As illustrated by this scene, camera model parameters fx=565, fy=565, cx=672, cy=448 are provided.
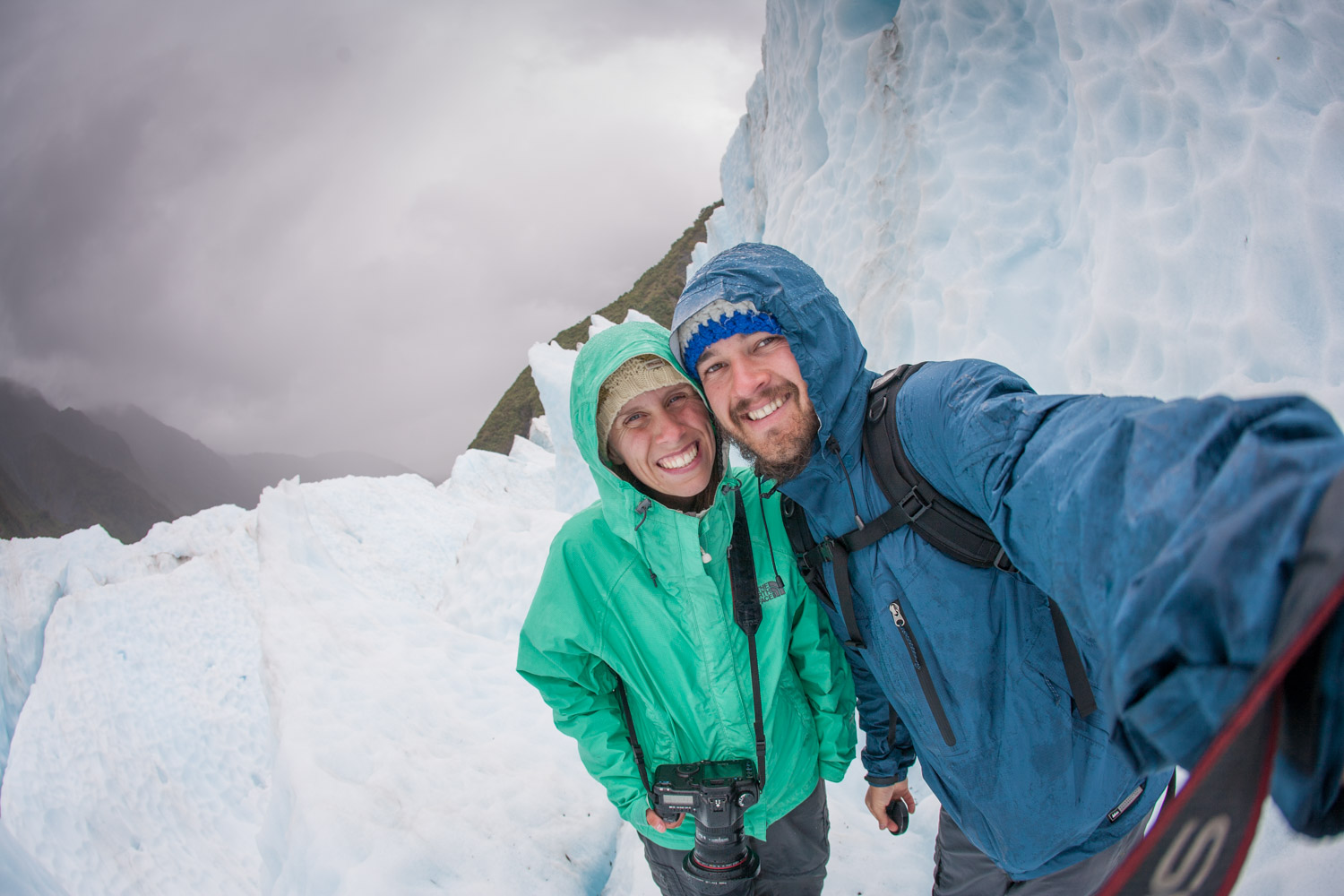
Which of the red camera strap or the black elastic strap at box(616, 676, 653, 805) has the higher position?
the red camera strap

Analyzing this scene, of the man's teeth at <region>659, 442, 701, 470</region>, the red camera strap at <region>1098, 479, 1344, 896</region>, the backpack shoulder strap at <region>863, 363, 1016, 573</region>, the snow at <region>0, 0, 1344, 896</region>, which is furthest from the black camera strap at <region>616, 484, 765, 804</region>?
the snow at <region>0, 0, 1344, 896</region>

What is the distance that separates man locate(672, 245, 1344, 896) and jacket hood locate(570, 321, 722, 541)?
0.39 feet

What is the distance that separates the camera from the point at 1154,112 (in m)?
2.45

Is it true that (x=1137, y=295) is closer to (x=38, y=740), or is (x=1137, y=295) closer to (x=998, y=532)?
(x=998, y=532)

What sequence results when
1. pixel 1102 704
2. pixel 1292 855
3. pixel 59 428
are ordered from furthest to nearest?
pixel 59 428
pixel 1292 855
pixel 1102 704

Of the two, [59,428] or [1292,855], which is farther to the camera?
[59,428]

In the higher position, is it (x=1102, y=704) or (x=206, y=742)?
Answer: (x=1102, y=704)

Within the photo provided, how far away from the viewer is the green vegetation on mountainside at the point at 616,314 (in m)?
29.9

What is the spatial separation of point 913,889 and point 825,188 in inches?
197

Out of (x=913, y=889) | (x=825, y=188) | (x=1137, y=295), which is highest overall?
(x=825, y=188)

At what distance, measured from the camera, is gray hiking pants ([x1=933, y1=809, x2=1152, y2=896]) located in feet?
5.04

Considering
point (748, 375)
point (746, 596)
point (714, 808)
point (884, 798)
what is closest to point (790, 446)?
point (748, 375)

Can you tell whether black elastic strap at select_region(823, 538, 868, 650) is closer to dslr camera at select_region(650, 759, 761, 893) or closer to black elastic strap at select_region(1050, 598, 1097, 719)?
black elastic strap at select_region(1050, 598, 1097, 719)

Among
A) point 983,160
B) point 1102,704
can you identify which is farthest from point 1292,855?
point 983,160
